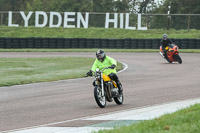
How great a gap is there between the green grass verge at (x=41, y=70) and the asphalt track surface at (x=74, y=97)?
1.50 meters

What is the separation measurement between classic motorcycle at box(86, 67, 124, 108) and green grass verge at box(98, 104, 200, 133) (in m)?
3.24

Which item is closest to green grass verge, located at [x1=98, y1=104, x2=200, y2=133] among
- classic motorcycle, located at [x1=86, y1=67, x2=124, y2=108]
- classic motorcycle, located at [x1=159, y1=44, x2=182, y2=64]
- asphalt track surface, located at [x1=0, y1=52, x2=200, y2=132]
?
asphalt track surface, located at [x1=0, y1=52, x2=200, y2=132]

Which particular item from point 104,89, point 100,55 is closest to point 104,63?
point 100,55

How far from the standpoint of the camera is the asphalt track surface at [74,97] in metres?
10.6

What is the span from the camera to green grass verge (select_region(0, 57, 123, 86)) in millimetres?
21219

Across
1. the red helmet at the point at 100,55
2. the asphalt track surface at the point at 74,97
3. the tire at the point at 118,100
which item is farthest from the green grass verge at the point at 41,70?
the red helmet at the point at 100,55

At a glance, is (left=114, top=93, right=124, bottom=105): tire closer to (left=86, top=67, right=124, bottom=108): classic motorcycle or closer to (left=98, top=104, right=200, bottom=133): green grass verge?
(left=86, top=67, right=124, bottom=108): classic motorcycle

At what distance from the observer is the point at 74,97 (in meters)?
14.7

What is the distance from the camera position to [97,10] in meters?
84.0

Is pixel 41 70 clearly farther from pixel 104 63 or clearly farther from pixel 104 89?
pixel 104 89

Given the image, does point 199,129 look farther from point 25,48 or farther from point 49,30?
point 49,30

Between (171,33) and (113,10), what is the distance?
97.8 ft

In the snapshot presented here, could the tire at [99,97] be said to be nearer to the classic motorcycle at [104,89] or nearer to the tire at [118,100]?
the classic motorcycle at [104,89]

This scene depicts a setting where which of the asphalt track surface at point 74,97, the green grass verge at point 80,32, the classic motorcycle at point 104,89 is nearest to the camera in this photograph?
the asphalt track surface at point 74,97
